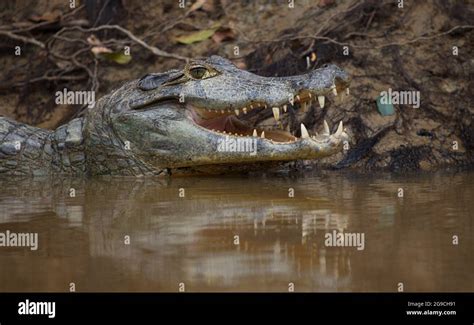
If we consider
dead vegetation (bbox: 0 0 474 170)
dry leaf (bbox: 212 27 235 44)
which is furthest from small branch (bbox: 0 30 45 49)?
dry leaf (bbox: 212 27 235 44)

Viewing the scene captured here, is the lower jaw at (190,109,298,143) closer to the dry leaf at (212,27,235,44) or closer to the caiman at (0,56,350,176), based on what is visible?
the caiman at (0,56,350,176)

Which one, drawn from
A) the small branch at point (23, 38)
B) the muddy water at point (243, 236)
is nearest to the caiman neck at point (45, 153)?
the muddy water at point (243, 236)

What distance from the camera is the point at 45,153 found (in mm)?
6234

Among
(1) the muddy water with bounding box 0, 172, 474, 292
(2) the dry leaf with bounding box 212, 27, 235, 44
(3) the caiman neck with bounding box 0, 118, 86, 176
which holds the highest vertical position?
(2) the dry leaf with bounding box 212, 27, 235, 44

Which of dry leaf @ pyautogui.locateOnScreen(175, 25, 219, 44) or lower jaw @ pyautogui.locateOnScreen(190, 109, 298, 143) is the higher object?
dry leaf @ pyautogui.locateOnScreen(175, 25, 219, 44)

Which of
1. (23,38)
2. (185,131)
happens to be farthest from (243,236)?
(23,38)

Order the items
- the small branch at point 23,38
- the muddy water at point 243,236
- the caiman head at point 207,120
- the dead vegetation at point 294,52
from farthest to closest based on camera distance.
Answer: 1. the small branch at point 23,38
2. the dead vegetation at point 294,52
3. the caiman head at point 207,120
4. the muddy water at point 243,236

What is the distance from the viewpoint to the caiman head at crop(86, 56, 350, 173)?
533 centimetres

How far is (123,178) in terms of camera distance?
5.97 m

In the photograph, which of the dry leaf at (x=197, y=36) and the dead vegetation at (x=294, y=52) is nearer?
the dead vegetation at (x=294, y=52)

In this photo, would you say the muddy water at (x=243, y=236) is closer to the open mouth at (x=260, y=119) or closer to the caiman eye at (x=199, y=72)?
the open mouth at (x=260, y=119)

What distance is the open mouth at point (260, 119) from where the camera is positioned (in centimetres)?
543
